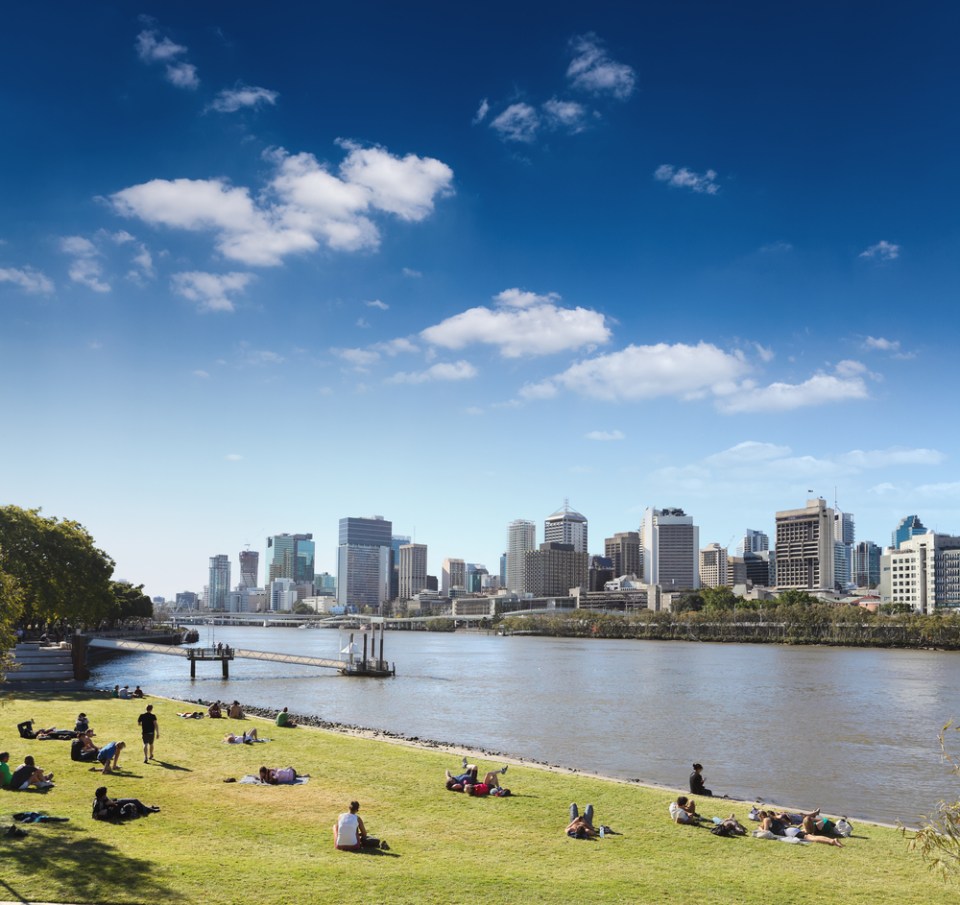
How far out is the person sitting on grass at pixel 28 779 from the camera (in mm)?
24641

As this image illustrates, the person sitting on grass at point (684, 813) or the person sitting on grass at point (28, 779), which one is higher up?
the person sitting on grass at point (28, 779)

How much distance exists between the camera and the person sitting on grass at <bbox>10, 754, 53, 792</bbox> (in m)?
24.6

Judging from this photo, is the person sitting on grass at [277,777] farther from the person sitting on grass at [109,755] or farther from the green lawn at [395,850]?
the person sitting on grass at [109,755]

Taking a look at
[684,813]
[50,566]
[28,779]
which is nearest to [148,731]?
[28,779]

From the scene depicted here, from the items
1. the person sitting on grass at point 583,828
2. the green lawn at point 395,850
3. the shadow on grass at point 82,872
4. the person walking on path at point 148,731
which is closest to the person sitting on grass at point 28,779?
the green lawn at point 395,850

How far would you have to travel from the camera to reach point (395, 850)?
816 inches

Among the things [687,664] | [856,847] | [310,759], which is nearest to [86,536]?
[310,759]

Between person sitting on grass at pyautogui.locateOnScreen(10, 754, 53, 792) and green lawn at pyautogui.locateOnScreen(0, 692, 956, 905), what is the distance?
0.60 metres

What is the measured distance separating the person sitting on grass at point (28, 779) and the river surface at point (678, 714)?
65.2 feet

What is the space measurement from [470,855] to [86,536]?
71.7 metres

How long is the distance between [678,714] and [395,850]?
46462 millimetres

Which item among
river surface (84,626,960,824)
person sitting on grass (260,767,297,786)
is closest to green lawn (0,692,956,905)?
person sitting on grass (260,767,297,786)

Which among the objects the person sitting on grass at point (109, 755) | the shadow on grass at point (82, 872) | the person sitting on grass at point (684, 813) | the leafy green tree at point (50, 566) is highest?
the leafy green tree at point (50, 566)

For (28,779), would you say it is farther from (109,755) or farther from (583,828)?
(583,828)
